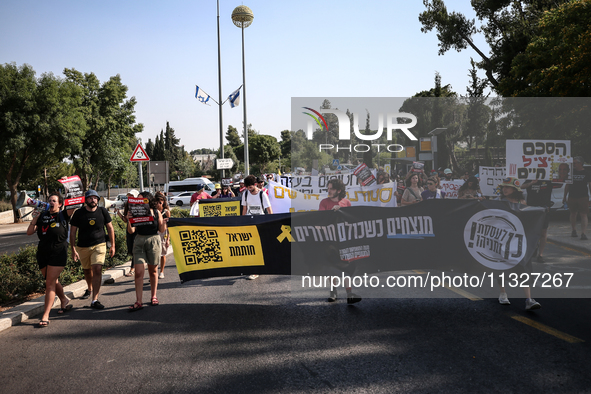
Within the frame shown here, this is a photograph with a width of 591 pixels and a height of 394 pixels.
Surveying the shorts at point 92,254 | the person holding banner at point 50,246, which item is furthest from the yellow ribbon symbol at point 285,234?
the person holding banner at point 50,246

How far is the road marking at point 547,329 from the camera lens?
471 centimetres

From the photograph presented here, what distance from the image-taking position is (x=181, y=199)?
141ft

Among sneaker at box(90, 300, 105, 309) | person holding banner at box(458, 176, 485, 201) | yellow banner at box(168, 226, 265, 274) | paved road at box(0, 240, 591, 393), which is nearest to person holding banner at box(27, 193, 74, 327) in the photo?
paved road at box(0, 240, 591, 393)

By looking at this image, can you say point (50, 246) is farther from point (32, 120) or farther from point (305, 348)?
point (32, 120)

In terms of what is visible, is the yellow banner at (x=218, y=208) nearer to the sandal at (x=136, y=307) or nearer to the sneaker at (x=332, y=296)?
the sandal at (x=136, y=307)

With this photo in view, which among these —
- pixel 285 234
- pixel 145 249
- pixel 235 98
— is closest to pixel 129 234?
pixel 145 249

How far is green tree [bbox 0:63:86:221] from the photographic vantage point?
25062mm

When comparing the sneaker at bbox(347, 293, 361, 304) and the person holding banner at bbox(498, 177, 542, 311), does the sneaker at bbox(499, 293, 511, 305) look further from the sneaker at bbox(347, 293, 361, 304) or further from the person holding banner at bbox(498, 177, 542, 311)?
the sneaker at bbox(347, 293, 361, 304)

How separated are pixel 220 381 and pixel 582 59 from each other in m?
17.3

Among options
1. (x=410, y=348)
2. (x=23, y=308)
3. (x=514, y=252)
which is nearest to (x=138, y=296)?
(x=23, y=308)

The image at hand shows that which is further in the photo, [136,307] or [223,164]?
[223,164]

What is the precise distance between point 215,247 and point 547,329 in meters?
4.57

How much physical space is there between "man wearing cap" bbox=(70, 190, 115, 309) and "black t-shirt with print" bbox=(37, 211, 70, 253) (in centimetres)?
31

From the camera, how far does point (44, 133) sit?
85.4 ft
